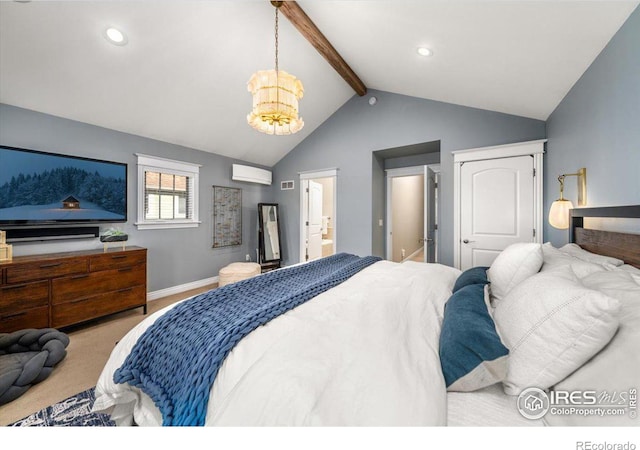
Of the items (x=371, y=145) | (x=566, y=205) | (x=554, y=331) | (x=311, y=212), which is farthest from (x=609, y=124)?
(x=311, y=212)

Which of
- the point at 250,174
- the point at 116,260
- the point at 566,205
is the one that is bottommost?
the point at 116,260

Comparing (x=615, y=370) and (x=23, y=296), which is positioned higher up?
(x=615, y=370)

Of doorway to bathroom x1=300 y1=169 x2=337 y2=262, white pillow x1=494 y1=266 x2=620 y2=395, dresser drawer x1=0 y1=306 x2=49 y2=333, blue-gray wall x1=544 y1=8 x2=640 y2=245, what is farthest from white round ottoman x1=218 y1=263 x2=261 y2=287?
blue-gray wall x1=544 y1=8 x2=640 y2=245

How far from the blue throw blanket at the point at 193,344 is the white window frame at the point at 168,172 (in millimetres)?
2761

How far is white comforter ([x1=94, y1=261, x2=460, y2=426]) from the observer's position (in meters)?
0.70

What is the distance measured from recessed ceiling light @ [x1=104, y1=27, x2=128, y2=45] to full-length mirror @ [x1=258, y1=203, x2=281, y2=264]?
291 centimetres

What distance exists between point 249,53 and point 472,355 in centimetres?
349

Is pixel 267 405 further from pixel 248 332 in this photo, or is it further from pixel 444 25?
pixel 444 25

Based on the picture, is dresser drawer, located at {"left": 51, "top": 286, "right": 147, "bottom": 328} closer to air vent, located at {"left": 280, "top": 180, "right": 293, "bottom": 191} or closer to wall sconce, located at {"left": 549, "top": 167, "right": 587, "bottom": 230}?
air vent, located at {"left": 280, "top": 180, "right": 293, "bottom": 191}

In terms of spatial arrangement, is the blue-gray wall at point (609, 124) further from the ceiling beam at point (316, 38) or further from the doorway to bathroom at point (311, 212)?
the doorway to bathroom at point (311, 212)

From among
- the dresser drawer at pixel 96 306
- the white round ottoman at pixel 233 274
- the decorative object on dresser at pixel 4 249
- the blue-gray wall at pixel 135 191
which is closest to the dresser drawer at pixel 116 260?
the dresser drawer at pixel 96 306

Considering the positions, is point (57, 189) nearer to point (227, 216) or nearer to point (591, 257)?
point (227, 216)

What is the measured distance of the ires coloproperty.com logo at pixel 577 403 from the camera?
60 cm

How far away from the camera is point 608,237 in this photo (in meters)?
1.47
